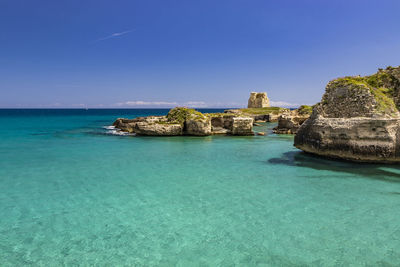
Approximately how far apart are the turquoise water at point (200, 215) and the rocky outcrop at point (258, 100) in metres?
112

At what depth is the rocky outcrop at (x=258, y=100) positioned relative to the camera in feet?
411

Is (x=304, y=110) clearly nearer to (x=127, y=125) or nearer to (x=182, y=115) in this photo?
(x=182, y=115)

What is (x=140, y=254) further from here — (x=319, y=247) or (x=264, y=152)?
(x=264, y=152)

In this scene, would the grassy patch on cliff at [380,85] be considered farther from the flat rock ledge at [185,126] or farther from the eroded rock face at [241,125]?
the flat rock ledge at [185,126]

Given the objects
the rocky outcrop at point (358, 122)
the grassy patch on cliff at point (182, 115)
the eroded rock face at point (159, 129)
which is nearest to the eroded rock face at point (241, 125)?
the grassy patch on cliff at point (182, 115)

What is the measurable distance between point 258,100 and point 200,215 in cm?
12293

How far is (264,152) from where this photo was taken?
903 inches

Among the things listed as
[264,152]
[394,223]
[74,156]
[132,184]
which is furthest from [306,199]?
[74,156]

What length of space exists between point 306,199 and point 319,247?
13.1 ft

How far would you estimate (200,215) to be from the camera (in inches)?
359

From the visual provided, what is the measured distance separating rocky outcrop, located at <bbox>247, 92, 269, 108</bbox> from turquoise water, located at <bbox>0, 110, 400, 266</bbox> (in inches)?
4414

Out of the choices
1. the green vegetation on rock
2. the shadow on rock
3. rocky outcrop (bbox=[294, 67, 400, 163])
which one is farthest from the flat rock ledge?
the green vegetation on rock

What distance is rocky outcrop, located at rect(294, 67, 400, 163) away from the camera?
50.8 ft

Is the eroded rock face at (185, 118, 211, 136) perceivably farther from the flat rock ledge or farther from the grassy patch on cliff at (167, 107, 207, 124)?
the grassy patch on cliff at (167, 107, 207, 124)
